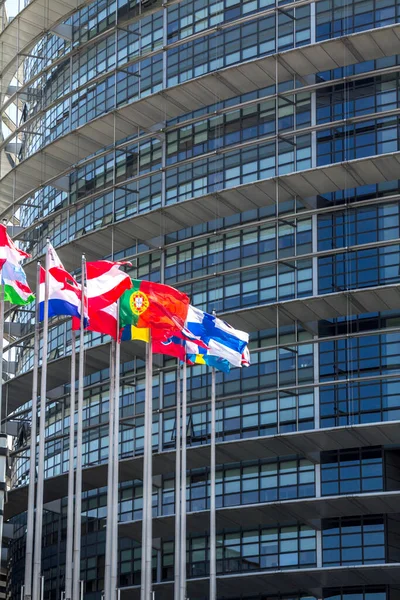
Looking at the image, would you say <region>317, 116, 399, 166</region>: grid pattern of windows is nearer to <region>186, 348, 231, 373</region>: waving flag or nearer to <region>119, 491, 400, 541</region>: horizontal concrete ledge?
<region>119, 491, 400, 541</region>: horizontal concrete ledge

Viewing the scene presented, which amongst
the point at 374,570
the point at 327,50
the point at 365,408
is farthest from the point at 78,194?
the point at 374,570

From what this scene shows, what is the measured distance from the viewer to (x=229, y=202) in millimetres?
60688

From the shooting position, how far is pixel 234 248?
61.6 m

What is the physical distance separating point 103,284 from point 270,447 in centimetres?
1901

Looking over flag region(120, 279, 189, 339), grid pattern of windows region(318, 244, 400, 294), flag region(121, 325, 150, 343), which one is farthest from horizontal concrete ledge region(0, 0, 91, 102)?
flag region(121, 325, 150, 343)

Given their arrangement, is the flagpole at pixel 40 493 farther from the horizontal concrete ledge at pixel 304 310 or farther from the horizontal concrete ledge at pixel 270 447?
the horizontal concrete ledge at pixel 304 310

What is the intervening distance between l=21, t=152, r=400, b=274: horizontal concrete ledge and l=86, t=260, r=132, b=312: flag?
751 inches

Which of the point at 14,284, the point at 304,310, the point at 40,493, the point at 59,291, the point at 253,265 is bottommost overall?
the point at 40,493

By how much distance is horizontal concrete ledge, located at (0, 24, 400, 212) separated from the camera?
5766cm

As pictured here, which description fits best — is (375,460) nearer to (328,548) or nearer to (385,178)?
(328,548)

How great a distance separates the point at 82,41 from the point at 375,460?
29.0m

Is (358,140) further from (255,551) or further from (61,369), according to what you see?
(61,369)

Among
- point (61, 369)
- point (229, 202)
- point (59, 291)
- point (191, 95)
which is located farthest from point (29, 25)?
point (59, 291)

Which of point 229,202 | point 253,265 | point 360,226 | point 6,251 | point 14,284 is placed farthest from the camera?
point 229,202
